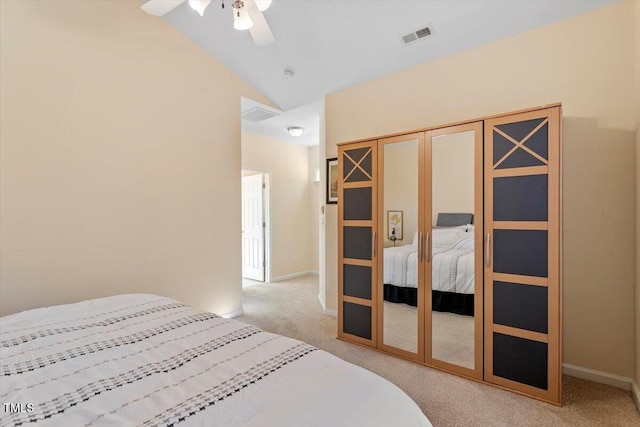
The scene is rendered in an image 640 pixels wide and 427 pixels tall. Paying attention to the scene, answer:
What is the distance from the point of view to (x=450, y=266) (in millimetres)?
2469

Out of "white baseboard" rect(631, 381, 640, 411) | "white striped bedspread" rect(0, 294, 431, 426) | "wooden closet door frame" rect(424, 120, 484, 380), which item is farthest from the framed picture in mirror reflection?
"white baseboard" rect(631, 381, 640, 411)

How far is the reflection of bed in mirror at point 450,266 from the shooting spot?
7.80 ft

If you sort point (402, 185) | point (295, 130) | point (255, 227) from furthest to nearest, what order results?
point (255, 227) < point (295, 130) < point (402, 185)

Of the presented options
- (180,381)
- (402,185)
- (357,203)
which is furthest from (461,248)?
(180,381)

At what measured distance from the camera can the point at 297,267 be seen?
6086 mm

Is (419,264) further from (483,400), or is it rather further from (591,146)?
(591,146)

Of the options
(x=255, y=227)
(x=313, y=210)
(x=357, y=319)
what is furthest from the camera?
(x=313, y=210)

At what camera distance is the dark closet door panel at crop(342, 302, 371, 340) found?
2.89 m

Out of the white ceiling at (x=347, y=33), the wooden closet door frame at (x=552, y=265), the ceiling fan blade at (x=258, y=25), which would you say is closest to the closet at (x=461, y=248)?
the wooden closet door frame at (x=552, y=265)

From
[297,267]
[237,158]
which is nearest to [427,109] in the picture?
[237,158]

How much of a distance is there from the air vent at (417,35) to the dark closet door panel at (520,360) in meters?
2.50

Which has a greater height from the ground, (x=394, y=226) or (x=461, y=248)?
(x=394, y=226)

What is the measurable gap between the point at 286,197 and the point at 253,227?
0.84 meters

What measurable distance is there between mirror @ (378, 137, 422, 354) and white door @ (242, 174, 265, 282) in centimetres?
329
